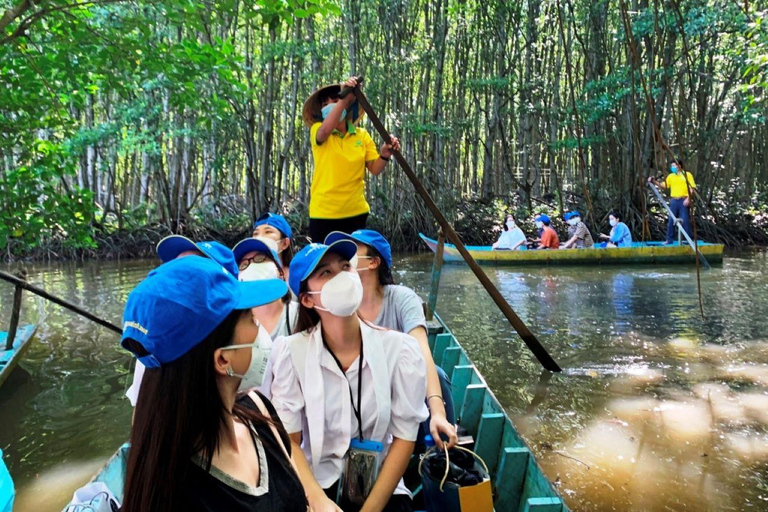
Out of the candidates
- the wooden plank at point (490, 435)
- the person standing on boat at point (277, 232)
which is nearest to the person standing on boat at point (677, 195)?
the person standing on boat at point (277, 232)

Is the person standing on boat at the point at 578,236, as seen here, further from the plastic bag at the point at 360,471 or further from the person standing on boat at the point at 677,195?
the plastic bag at the point at 360,471

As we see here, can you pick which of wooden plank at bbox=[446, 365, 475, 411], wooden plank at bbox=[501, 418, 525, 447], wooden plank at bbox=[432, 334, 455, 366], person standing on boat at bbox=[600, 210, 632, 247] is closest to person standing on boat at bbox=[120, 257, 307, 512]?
wooden plank at bbox=[501, 418, 525, 447]

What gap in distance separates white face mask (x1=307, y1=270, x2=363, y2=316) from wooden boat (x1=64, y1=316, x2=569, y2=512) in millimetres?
960

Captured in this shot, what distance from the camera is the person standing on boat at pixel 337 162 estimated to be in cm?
367

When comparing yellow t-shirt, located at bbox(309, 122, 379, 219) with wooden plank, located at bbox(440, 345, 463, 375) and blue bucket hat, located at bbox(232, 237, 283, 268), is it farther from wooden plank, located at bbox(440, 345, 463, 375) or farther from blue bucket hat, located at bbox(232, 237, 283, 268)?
wooden plank, located at bbox(440, 345, 463, 375)

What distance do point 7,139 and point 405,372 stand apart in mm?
4349

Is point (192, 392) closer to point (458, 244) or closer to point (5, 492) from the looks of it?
point (5, 492)

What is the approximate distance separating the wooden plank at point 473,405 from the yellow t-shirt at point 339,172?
1.33 meters

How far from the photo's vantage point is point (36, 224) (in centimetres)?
486

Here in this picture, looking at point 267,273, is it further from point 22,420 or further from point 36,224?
point 22,420

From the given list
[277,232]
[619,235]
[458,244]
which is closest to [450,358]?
[458,244]

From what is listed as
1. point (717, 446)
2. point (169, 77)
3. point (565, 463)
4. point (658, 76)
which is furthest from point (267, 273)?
point (658, 76)

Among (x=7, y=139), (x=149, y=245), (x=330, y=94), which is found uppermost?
(x=330, y=94)

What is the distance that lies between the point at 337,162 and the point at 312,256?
5.69 feet
